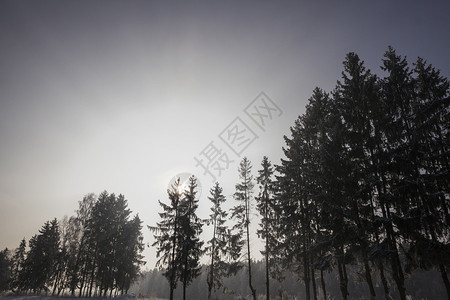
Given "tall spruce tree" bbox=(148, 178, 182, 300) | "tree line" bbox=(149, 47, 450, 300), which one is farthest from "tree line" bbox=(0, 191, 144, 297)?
"tree line" bbox=(149, 47, 450, 300)

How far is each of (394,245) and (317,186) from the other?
577 centimetres

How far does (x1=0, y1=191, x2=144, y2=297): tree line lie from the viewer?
34.3m

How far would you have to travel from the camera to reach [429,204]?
1291cm

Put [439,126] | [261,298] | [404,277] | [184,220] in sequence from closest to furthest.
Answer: [404,277], [439,126], [184,220], [261,298]

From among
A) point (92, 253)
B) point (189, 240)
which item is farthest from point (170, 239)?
point (92, 253)

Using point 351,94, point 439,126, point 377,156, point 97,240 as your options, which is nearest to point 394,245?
point 377,156

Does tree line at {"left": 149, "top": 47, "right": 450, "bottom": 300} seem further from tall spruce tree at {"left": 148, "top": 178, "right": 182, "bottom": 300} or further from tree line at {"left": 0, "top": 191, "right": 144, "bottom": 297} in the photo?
tree line at {"left": 0, "top": 191, "right": 144, "bottom": 297}

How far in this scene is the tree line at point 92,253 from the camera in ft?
113

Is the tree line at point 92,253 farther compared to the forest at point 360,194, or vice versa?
the tree line at point 92,253

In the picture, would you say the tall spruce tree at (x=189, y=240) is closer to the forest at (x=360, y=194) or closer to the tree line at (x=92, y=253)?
the forest at (x=360, y=194)

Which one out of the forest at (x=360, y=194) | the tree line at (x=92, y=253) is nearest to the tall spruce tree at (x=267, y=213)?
the forest at (x=360, y=194)

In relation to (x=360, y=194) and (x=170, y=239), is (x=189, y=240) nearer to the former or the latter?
(x=170, y=239)

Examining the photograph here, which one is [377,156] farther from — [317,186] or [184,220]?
[184,220]

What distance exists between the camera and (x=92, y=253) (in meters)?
34.8
